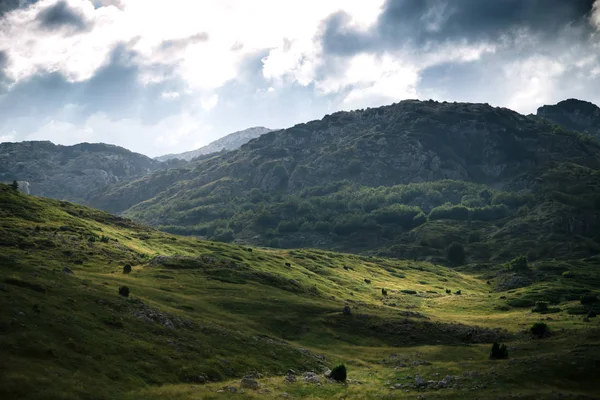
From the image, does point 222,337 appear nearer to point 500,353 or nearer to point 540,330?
point 500,353

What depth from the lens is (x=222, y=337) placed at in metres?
57.7

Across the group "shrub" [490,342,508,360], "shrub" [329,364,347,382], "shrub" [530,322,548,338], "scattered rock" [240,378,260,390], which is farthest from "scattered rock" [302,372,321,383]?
"shrub" [530,322,548,338]

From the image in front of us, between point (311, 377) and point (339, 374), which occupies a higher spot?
point (339, 374)

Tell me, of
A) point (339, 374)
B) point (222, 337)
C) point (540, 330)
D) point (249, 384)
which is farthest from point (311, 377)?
point (540, 330)

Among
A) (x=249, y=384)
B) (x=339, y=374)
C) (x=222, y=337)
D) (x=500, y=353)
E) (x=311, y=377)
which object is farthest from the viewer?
(x=222, y=337)

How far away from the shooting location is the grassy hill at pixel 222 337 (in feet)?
127

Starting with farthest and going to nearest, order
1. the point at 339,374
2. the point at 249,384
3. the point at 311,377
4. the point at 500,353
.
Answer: the point at 500,353
the point at 339,374
the point at 311,377
the point at 249,384

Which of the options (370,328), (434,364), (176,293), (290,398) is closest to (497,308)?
(370,328)

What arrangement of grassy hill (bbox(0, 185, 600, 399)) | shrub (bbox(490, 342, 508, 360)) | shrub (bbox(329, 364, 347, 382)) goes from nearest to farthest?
1. grassy hill (bbox(0, 185, 600, 399))
2. shrub (bbox(329, 364, 347, 382))
3. shrub (bbox(490, 342, 508, 360))

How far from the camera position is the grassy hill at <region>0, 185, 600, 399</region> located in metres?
38.7

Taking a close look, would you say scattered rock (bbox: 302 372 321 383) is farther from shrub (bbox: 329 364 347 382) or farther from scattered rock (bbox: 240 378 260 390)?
scattered rock (bbox: 240 378 260 390)

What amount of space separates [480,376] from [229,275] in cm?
6791

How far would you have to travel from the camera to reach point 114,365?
4016 cm

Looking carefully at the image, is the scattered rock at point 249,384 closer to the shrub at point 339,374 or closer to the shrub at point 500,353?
the shrub at point 339,374
